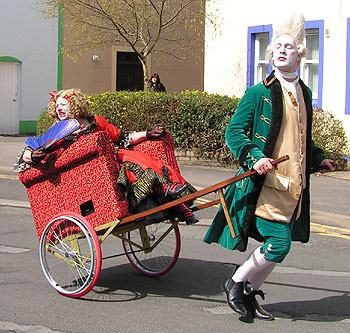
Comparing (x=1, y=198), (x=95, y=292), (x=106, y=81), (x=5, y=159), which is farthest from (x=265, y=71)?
(x=95, y=292)

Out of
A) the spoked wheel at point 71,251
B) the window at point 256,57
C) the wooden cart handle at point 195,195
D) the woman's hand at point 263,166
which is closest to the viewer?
the woman's hand at point 263,166

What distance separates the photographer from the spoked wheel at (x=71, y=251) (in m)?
5.31

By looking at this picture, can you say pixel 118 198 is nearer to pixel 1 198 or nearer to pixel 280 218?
pixel 280 218

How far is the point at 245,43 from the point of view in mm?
16094

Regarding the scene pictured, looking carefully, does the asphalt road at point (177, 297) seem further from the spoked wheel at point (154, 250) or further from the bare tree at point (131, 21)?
the bare tree at point (131, 21)

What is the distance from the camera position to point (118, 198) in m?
5.38

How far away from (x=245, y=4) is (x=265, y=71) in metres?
1.55

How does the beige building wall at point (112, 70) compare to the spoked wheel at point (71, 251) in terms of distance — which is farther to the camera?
the beige building wall at point (112, 70)

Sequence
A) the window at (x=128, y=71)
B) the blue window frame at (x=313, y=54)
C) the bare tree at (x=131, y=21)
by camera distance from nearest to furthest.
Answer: the blue window frame at (x=313, y=54) < the bare tree at (x=131, y=21) < the window at (x=128, y=71)

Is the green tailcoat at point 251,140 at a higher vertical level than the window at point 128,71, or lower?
lower

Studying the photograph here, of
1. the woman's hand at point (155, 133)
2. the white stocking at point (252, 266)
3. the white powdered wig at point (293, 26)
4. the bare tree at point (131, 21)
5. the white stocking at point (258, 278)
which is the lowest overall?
the white stocking at point (258, 278)

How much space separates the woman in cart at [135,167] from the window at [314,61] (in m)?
8.87

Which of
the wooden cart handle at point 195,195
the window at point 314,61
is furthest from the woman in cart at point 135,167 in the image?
the window at point 314,61

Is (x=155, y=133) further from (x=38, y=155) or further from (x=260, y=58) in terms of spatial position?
(x=260, y=58)
